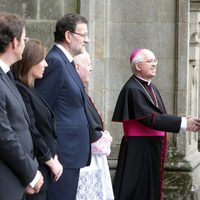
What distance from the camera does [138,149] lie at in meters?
7.30

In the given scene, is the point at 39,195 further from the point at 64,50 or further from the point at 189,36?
the point at 189,36

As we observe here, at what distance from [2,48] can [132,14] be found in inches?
163

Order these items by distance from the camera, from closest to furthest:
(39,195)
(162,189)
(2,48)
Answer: (2,48)
(39,195)
(162,189)

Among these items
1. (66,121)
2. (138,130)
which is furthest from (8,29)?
(138,130)

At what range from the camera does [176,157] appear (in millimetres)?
8242

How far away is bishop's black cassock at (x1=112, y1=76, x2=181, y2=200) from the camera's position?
7.25m

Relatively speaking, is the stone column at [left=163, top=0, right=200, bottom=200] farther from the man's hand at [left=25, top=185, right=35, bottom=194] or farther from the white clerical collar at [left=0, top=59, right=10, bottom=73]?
the white clerical collar at [left=0, top=59, right=10, bottom=73]

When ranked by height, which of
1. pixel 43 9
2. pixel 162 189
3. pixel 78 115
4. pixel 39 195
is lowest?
pixel 162 189

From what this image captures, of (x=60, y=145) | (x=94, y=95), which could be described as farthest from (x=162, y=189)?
(x=60, y=145)

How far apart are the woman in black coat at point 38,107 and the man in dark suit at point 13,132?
40 centimetres

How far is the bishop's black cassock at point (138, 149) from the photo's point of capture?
7246 millimetres

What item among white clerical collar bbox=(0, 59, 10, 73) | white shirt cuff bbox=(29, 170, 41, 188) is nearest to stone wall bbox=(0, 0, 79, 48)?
white clerical collar bbox=(0, 59, 10, 73)

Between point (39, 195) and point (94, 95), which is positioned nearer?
point (39, 195)

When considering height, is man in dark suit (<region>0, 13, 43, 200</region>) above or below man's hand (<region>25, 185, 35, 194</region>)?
above
